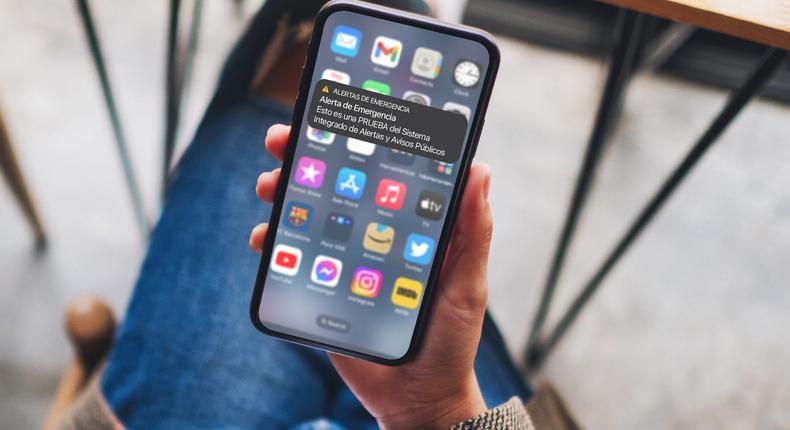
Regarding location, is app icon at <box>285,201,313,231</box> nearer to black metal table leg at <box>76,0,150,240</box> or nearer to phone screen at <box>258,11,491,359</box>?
phone screen at <box>258,11,491,359</box>

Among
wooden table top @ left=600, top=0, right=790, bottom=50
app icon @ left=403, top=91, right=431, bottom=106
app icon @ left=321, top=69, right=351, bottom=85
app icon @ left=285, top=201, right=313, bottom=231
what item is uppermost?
wooden table top @ left=600, top=0, right=790, bottom=50

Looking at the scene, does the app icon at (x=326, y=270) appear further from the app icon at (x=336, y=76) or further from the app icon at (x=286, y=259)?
the app icon at (x=336, y=76)

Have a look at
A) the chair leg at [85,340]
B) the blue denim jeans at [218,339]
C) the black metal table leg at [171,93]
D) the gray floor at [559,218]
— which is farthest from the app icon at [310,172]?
the gray floor at [559,218]

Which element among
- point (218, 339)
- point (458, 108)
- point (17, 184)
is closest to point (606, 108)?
point (458, 108)

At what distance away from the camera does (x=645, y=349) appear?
0.99 m

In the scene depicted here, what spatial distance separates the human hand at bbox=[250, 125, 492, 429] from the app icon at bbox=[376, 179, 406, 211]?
39 millimetres

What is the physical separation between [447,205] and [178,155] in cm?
42

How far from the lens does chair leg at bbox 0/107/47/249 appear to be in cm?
77

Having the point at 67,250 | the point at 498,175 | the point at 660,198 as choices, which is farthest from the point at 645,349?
the point at 67,250

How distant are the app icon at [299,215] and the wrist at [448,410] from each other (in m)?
0.15

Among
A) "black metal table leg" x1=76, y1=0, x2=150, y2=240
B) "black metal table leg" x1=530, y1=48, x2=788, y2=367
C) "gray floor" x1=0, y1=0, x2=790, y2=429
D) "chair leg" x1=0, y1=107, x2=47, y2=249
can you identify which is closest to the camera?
"black metal table leg" x1=530, y1=48, x2=788, y2=367

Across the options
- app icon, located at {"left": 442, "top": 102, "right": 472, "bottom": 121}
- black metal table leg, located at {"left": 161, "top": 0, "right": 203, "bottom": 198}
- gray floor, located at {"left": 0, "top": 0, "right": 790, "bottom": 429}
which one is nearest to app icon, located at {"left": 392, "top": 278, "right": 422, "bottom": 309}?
app icon, located at {"left": 442, "top": 102, "right": 472, "bottom": 121}

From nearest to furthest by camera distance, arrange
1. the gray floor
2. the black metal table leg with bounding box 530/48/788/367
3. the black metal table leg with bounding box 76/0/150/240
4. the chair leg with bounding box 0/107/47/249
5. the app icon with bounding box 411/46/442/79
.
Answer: the app icon with bounding box 411/46/442/79, the black metal table leg with bounding box 530/48/788/367, the black metal table leg with bounding box 76/0/150/240, the chair leg with bounding box 0/107/47/249, the gray floor

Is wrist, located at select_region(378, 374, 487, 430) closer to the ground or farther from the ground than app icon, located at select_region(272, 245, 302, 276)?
closer to the ground
